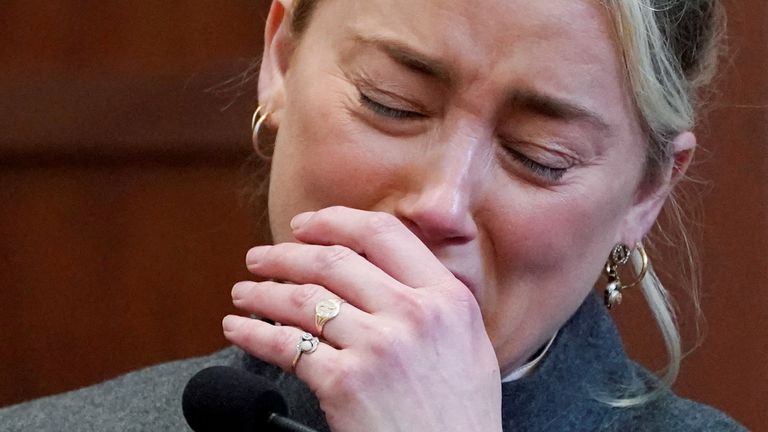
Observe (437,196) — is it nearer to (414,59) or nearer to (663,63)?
(414,59)

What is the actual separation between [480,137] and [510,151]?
0.13 feet

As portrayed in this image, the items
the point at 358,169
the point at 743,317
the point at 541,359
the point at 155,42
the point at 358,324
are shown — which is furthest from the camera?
the point at 155,42

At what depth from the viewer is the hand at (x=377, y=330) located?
81 centimetres

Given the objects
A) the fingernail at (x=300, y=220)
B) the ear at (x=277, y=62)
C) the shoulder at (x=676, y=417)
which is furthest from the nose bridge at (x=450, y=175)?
the shoulder at (x=676, y=417)

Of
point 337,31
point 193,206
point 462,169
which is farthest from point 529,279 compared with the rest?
point 193,206

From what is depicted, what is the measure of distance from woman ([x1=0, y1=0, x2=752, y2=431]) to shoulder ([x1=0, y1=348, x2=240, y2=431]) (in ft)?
0.43

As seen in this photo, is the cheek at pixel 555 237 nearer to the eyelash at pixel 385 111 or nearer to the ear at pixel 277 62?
the eyelash at pixel 385 111

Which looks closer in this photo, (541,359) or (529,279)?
(529,279)

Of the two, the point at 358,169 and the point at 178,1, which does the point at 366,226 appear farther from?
the point at 178,1

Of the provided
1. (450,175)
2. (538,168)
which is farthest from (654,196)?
(450,175)

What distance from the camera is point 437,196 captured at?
88 cm

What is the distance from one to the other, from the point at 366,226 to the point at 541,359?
323 millimetres

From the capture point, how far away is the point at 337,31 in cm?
98

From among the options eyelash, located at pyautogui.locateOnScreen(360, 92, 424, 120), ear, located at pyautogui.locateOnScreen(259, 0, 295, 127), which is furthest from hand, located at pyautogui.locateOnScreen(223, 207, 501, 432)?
ear, located at pyautogui.locateOnScreen(259, 0, 295, 127)
